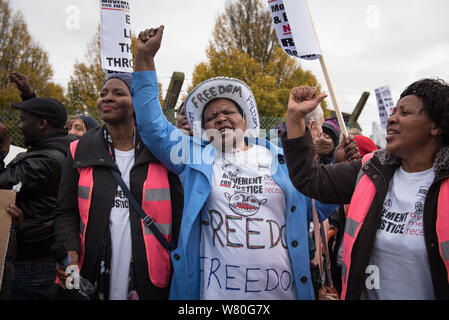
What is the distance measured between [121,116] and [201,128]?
0.51 m

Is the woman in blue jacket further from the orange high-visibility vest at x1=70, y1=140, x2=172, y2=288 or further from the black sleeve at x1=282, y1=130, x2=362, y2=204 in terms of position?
the black sleeve at x1=282, y1=130, x2=362, y2=204

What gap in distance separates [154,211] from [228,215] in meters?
0.43

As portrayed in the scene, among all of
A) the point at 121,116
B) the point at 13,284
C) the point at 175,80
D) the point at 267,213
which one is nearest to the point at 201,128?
the point at 121,116

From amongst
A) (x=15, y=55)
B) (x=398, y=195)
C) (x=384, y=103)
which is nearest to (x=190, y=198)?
(x=398, y=195)

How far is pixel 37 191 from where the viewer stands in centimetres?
250

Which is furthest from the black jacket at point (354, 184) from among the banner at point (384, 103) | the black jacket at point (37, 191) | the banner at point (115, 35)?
the banner at point (384, 103)

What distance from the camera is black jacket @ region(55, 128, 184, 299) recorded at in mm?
1880

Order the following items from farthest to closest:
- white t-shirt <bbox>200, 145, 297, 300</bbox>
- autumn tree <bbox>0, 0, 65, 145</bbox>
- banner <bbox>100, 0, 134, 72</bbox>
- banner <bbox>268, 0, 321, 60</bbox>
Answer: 1. autumn tree <bbox>0, 0, 65, 145</bbox>
2. banner <bbox>100, 0, 134, 72</bbox>
3. banner <bbox>268, 0, 321, 60</bbox>
4. white t-shirt <bbox>200, 145, 297, 300</bbox>

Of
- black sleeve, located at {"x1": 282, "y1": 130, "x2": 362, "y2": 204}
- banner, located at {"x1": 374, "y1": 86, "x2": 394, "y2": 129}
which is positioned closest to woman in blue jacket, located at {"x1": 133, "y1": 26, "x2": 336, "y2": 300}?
black sleeve, located at {"x1": 282, "y1": 130, "x2": 362, "y2": 204}

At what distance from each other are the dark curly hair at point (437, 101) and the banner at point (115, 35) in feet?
5.85

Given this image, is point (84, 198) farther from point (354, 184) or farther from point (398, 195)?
Answer: point (398, 195)

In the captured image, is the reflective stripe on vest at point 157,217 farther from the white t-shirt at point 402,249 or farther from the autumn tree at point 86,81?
the autumn tree at point 86,81

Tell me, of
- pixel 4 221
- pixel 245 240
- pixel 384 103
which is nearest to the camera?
pixel 245 240

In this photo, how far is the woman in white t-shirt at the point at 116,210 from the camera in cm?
188
